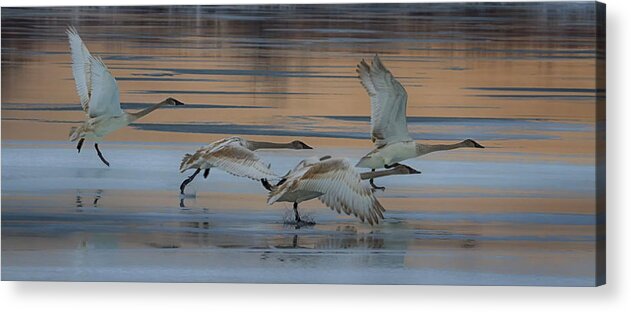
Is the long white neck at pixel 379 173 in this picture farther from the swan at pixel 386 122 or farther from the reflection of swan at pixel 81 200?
the reflection of swan at pixel 81 200

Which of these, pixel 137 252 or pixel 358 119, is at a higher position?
pixel 358 119

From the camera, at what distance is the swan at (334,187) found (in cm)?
652

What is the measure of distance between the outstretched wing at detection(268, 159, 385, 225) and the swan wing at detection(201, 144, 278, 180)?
12 centimetres

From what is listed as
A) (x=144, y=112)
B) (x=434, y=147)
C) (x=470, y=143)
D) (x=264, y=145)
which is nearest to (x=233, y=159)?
(x=264, y=145)

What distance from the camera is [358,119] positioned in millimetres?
6555

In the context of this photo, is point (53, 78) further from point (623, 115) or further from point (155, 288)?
point (623, 115)

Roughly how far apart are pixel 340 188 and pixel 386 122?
1.04 ft

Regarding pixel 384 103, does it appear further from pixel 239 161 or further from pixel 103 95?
pixel 103 95

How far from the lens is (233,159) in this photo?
6.62m

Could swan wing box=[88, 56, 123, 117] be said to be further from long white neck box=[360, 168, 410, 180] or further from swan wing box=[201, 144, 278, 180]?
long white neck box=[360, 168, 410, 180]

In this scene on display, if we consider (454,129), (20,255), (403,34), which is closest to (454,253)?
(454,129)

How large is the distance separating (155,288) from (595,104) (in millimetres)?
1890

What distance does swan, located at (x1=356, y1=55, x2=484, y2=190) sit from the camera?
6.52 m

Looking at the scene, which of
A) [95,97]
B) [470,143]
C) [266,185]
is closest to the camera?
[470,143]
